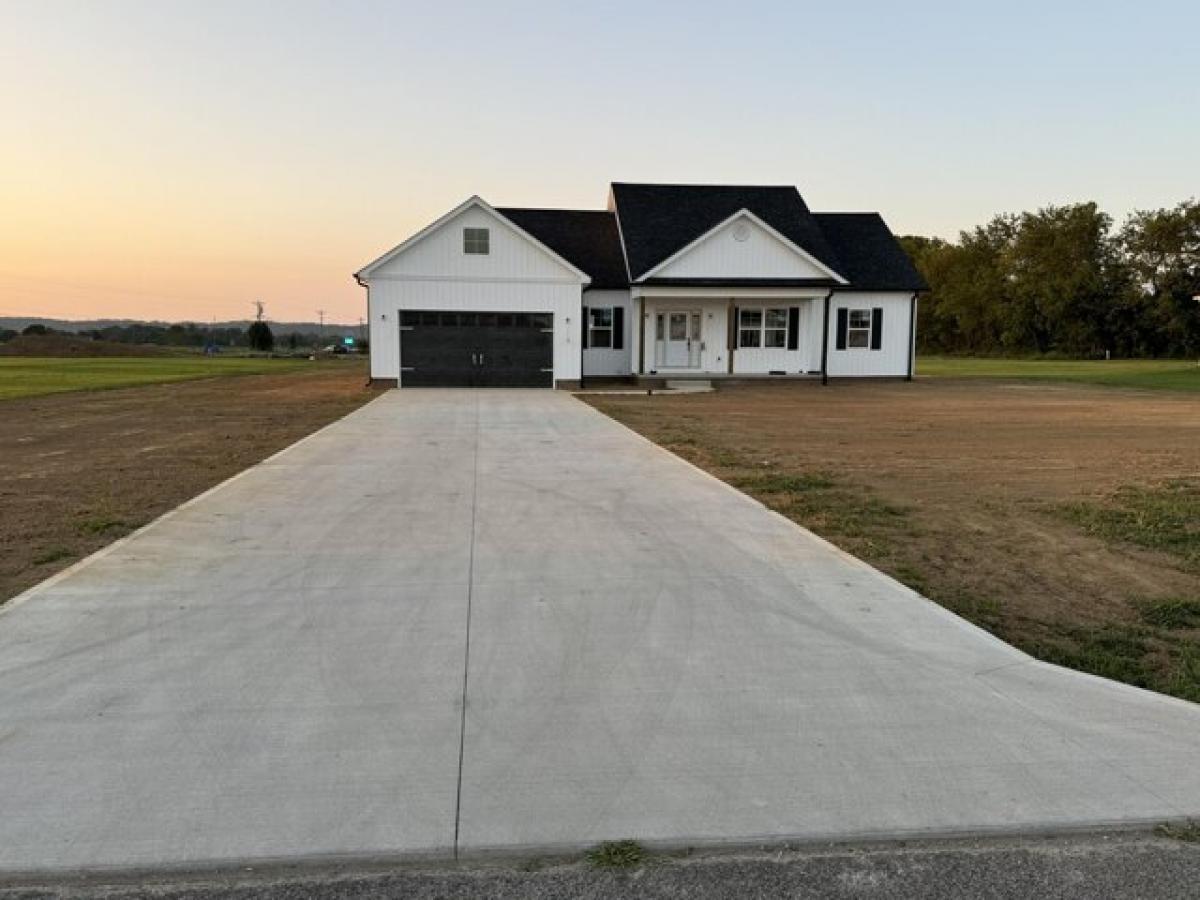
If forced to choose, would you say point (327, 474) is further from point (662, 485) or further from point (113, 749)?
point (113, 749)

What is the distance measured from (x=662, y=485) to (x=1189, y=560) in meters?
4.85

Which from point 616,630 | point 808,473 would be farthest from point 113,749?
point 808,473

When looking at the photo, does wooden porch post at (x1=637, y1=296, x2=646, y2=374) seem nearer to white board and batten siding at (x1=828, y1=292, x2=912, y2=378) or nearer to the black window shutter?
the black window shutter

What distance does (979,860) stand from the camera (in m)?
3.00

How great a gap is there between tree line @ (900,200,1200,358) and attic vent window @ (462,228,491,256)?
54481 millimetres

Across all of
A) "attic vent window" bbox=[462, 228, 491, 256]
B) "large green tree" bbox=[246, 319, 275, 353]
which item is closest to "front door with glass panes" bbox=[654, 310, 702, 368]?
"attic vent window" bbox=[462, 228, 491, 256]

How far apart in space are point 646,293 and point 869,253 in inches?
384

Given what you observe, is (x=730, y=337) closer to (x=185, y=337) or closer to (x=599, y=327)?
(x=599, y=327)

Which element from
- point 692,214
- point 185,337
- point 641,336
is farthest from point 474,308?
point 185,337

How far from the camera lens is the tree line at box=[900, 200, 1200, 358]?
64.4 metres

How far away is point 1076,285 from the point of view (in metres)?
69.3

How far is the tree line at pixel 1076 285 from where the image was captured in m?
64.4

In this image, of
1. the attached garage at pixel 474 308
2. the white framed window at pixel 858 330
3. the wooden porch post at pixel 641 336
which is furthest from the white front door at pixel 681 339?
the white framed window at pixel 858 330

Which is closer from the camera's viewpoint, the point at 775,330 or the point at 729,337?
the point at 729,337
